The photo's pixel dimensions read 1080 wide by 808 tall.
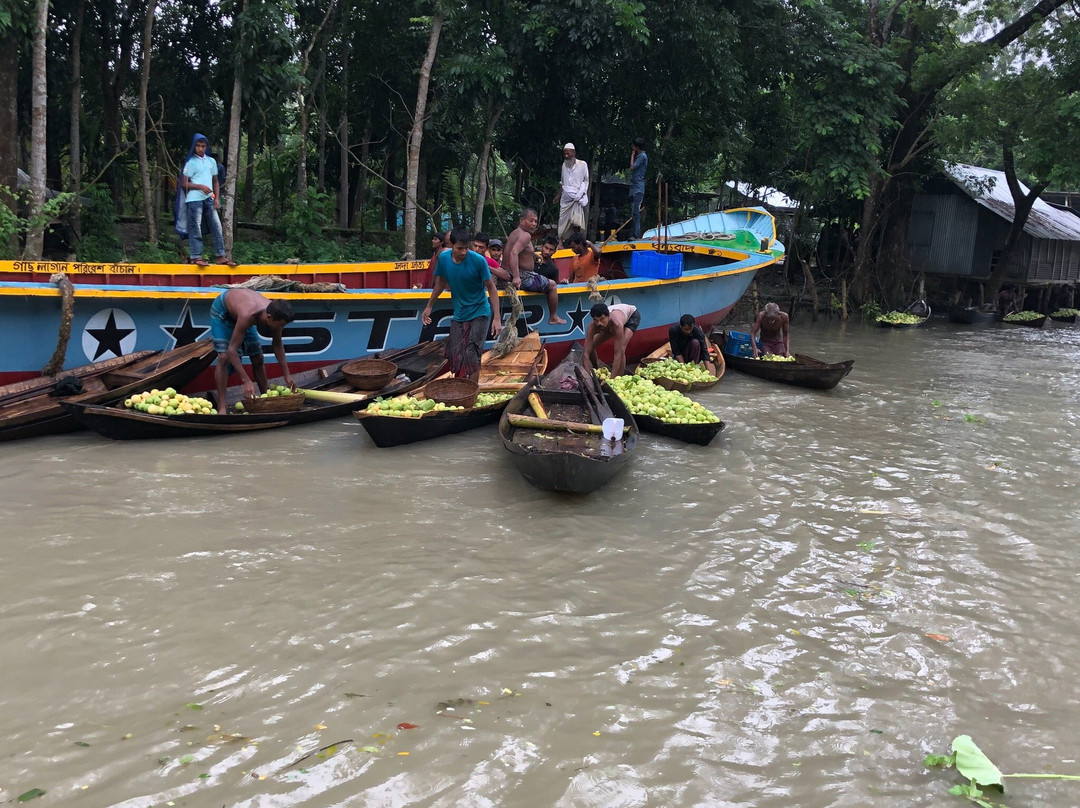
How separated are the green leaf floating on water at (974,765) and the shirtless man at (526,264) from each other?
6861mm

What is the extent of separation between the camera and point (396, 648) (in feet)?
13.4

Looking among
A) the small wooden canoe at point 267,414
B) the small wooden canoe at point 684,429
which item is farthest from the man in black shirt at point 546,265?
the small wooden canoe at point 684,429

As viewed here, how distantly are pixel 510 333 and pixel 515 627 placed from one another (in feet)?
17.2

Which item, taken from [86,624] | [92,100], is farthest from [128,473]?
[92,100]

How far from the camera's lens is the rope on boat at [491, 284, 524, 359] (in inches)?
362

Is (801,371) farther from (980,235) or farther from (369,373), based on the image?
(980,235)

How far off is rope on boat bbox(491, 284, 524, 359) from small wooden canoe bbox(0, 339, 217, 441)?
2883 mm

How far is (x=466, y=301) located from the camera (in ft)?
27.3

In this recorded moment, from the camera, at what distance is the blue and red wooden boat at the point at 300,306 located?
24.7 ft

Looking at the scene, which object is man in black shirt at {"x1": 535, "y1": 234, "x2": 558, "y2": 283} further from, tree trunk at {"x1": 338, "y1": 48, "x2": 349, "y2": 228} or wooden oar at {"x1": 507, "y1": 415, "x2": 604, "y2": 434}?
tree trunk at {"x1": 338, "y1": 48, "x2": 349, "y2": 228}

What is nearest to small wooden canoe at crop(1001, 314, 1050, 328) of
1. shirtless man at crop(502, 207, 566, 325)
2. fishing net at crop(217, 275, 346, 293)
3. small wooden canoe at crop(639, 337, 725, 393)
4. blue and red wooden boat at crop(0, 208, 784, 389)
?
blue and red wooden boat at crop(0, 208, 784, 389)

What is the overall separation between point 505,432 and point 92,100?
14.8 metres

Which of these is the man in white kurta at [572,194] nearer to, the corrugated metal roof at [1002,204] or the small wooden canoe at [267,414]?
the small wooden canoe at [267,414]

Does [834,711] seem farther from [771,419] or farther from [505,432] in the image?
[771,419]
